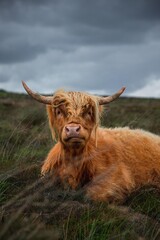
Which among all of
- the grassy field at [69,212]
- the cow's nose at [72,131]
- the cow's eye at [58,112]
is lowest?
the grassy field at [69,212]

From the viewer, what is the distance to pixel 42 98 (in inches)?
211

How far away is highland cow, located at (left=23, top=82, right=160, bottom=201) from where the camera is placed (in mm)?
4906

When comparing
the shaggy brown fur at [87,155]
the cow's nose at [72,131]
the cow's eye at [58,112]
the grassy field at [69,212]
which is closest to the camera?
the grassy field at [69,212]

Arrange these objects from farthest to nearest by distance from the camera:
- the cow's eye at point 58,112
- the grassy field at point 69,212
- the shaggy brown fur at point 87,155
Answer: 1. the cow's eye at point 58,112
2. the shaggy brown fur at point 87,155
3. the grassy field at point 69,212

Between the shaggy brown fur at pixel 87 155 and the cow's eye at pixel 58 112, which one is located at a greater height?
the cow's eye at pixel 58 112

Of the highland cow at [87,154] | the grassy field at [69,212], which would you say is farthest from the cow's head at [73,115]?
the grassy field at [69,212]

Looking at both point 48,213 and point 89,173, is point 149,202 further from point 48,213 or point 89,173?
point 48,213

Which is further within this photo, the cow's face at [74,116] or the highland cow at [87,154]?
the highland cow at [87,154]

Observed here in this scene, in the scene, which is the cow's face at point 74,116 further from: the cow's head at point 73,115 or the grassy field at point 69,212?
the grassy field at point 69,212

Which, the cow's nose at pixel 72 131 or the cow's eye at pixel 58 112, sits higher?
the cow's eye at pixel 58 112

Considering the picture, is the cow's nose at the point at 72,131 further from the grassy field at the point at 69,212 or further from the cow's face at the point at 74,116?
the grassy field at the point at 69,212

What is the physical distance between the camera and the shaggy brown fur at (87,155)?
16.1 feet

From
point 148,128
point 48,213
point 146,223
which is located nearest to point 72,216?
point 48,213

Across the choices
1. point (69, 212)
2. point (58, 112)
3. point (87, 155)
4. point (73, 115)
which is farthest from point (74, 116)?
point (69, 212)
